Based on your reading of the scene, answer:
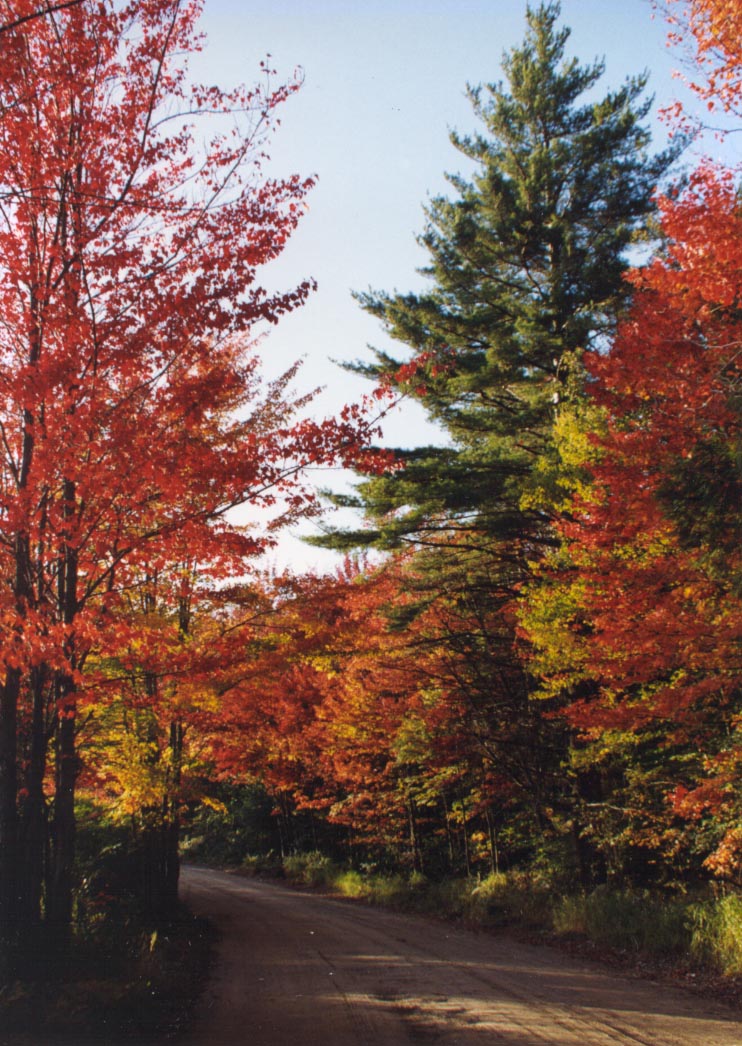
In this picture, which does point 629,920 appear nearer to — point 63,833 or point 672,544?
point 672,544

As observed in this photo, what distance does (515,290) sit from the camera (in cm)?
1906

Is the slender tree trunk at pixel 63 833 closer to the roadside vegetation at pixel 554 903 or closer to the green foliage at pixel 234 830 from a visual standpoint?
the roadside vegetation at pixel 554 903

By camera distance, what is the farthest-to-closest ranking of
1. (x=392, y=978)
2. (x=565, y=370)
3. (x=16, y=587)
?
(x=565, y=370)
(x=392, y=978)
(x=16, y=587)

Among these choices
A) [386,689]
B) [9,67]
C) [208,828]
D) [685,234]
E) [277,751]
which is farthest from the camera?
[208,828]

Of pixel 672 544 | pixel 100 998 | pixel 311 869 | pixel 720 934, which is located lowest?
pixel 311 869

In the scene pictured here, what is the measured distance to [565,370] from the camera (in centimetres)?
1705

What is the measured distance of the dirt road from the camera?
748 centimetres

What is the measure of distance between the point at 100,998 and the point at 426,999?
3653mm

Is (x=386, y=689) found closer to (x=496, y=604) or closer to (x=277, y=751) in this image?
(x=496, y=604)

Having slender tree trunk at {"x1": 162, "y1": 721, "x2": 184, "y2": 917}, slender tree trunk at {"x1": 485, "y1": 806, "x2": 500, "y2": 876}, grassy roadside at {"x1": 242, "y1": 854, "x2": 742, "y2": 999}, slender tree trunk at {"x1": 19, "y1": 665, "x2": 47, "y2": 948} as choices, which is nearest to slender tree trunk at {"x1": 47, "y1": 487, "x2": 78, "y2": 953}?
slender tree trunk at {"x1": 19, "y1": 665, "x2": 47, "y2": 948}

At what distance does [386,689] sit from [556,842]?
5477 mm

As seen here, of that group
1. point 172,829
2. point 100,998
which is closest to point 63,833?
point 100,998

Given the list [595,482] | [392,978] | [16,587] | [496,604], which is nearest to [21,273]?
[16,587]

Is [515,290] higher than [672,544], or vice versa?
[515,290]
